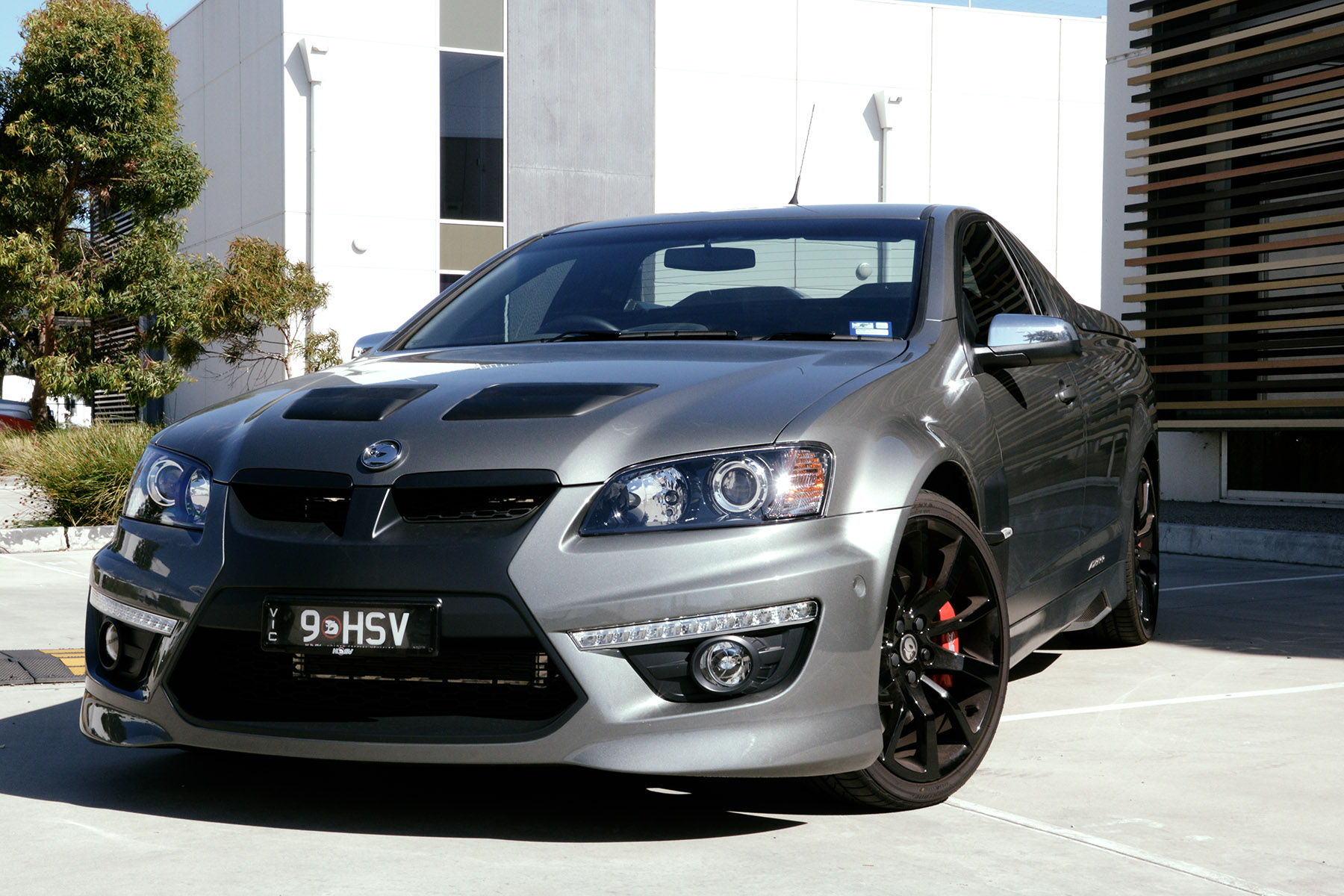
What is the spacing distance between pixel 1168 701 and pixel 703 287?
1.97 meters

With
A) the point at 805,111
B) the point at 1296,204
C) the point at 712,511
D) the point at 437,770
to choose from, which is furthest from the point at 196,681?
the point at 805,111

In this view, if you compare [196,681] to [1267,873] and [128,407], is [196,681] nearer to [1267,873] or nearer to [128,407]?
[1267,873]

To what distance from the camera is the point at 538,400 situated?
321 centimetres

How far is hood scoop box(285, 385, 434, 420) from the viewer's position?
10.7 ft

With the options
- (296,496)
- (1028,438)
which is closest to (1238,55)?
(1028,438)

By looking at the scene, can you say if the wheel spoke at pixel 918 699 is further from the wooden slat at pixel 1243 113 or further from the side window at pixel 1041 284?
the wooden slat at pixel 1243 113

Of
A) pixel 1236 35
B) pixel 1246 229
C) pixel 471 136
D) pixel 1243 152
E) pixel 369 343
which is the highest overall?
pixel 471 136

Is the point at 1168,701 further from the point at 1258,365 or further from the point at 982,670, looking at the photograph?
the point at 1258,365

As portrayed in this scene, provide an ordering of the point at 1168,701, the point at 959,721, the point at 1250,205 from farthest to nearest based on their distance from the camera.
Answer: the point at 1250,205 → the point at 1168,701 → the point at 959,721

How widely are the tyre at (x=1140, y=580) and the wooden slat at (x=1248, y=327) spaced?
14.4 ft

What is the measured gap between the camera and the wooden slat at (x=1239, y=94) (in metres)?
10.4

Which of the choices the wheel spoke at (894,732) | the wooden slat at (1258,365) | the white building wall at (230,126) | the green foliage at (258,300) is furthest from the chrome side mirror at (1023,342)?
the white building wall at (230,126)

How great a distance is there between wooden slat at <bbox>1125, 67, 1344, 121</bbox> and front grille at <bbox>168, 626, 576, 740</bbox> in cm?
929

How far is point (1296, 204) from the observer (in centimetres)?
1058
